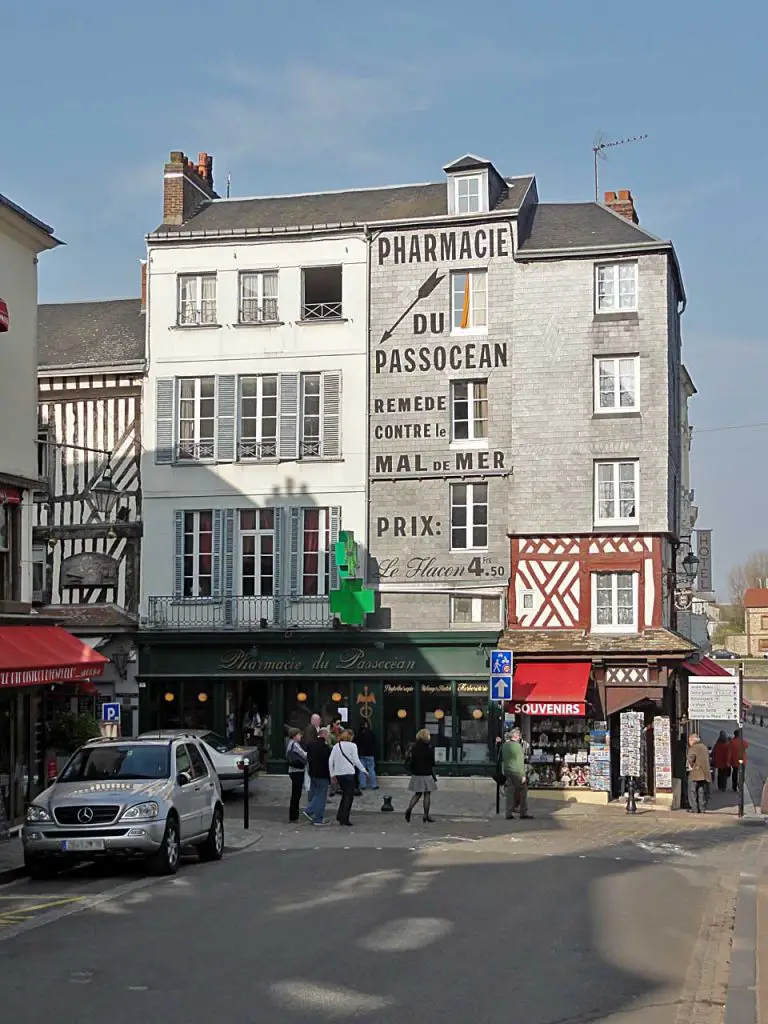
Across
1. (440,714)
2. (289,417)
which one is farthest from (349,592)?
(289,417)

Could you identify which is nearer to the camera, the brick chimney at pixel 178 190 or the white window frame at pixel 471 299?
the white window frame at pixel 471 299

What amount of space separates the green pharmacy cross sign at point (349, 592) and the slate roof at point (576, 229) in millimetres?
7551

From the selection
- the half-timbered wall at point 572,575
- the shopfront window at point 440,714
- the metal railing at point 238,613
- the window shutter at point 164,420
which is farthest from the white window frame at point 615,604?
the window shutter at point 164,420

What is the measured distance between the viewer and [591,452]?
3161 centimetres

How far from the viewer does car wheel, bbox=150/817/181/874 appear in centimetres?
1622

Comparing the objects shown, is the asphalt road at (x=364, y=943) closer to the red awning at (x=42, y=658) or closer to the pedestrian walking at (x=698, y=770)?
the red awning at (x=42, y=658)

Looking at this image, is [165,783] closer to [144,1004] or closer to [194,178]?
[144,1004]

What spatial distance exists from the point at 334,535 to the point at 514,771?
30.6ft

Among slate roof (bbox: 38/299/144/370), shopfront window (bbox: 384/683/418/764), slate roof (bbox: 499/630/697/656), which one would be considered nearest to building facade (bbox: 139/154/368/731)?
slate roof (bbox: 38/299/144/370)

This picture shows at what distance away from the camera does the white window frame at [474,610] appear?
32031mm

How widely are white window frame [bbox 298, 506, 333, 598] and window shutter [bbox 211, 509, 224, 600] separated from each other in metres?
1.88

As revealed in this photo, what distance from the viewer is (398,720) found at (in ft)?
106

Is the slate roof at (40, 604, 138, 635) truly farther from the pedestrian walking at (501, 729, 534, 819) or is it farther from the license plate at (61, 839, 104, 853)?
the license plate at (61, 839, 104, 853)

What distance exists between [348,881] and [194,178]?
2404 cm
